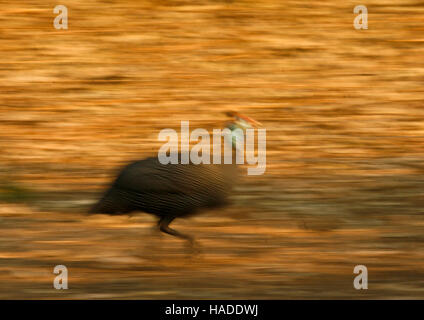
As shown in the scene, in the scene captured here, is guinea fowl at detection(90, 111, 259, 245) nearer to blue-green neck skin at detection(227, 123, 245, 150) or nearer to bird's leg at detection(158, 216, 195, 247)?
bird's leg at detection(158, 216, 195, 247)

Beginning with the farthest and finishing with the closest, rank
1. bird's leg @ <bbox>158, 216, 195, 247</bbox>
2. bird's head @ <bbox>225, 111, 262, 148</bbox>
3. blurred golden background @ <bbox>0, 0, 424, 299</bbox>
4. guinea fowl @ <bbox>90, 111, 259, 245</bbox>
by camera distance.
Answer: bird's head @ <bbox>225, 111, 262, 148</bbox>, blurred golden background @ <bbox>0, 0, 424, 299</bbox>, bird's leg @ <bbox>158, 216, 195, 247</bbox>, guinea fowl @ <bbox>90, 111, 259, 245</bbox>

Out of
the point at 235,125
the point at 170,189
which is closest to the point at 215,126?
the point at 235,125

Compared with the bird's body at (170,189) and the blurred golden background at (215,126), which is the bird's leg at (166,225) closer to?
the bird's body at (170,189)

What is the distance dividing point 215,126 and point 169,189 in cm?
381

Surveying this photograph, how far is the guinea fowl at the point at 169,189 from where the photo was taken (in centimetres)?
568

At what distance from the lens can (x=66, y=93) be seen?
10.1 meters

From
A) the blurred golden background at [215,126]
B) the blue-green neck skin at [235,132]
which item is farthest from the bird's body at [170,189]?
the blurred golden background at [215,126]

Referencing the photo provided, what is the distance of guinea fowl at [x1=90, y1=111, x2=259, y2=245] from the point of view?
18.6 feet

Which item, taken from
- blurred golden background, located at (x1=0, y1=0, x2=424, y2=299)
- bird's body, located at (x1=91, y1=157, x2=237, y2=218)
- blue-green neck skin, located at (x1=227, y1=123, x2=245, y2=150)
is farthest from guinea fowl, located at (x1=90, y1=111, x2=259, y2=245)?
blurred golden background, located at (x1=0, y1=0, x2=424, y2=299)

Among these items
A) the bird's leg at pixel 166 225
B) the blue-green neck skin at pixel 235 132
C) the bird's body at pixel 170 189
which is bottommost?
the bird's leg at pixel 166 225

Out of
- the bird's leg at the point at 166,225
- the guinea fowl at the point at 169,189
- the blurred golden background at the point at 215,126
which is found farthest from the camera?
the blurred golden background at the point at 215,126

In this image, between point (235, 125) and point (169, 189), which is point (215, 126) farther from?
point (169, 189)

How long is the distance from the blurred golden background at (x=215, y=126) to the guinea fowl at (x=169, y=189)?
449 millimetres

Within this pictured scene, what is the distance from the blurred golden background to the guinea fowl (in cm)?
45
